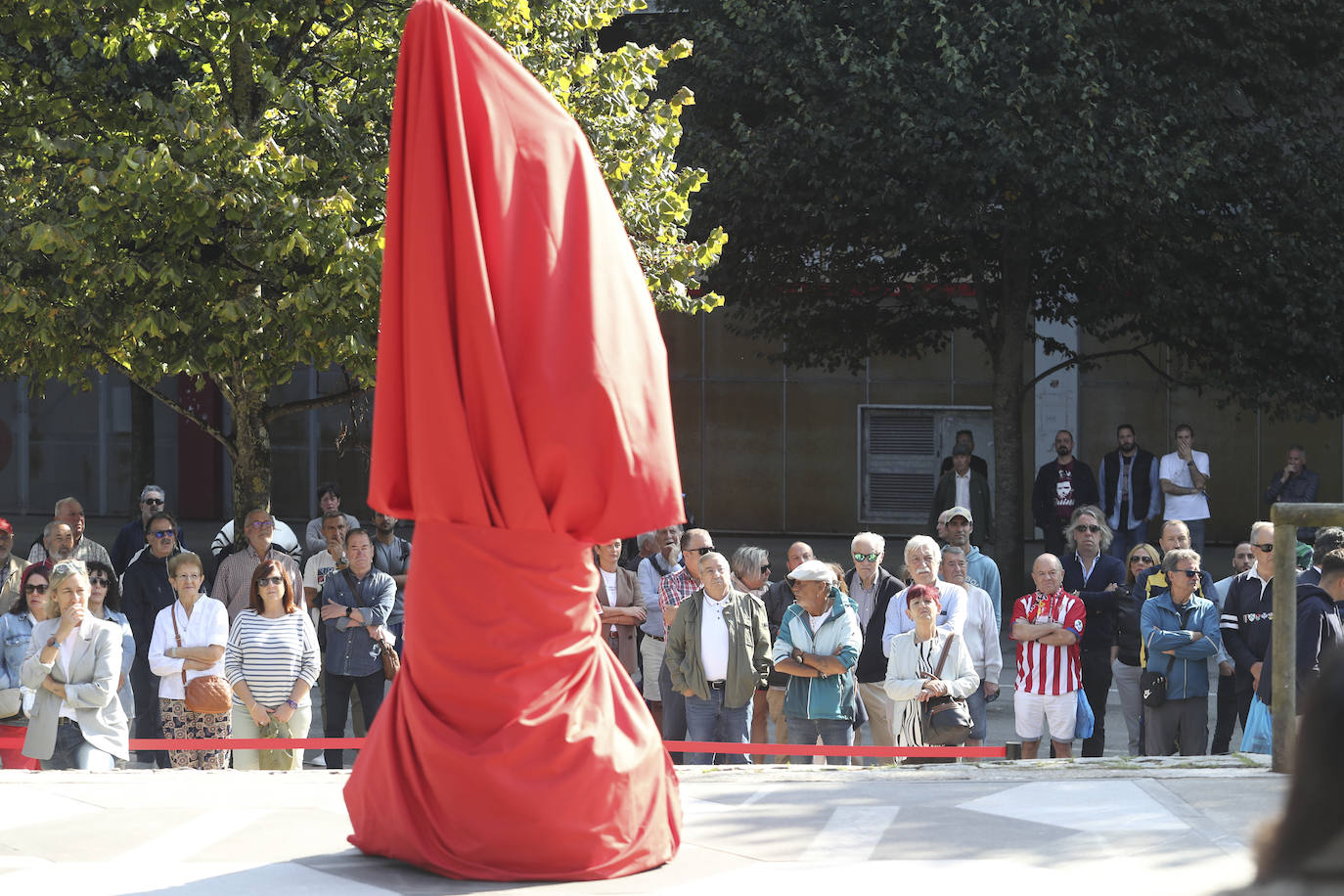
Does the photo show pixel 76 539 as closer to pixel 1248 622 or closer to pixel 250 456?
pixel 250 456

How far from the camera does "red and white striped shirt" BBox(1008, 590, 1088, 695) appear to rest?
8680 millimetres

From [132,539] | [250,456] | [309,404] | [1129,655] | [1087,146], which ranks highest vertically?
[1087,146]

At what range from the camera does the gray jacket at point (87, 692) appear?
7477 millimetres

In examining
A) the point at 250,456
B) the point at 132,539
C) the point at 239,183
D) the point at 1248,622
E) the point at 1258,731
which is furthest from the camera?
the point at 250,456

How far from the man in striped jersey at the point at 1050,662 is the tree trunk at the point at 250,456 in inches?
244

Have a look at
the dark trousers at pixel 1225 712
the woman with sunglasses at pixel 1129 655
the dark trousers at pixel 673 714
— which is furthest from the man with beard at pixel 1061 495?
the dark trousers at pixel 673 714

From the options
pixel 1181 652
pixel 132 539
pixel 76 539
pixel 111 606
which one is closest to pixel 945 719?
pixel 1181 652

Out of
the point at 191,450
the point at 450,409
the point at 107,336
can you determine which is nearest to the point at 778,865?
the point at 450,409

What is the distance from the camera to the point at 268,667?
820cm

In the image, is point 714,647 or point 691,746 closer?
point 691,746

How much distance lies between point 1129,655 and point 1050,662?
28.5 inches

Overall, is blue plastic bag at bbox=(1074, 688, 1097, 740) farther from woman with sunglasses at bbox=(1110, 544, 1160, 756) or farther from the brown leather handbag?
the brown leather handbag

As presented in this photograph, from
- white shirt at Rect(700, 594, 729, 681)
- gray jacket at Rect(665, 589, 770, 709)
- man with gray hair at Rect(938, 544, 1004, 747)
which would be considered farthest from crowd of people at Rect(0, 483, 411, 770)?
man with gray hair at Rect(938, 544, 1004, 747)

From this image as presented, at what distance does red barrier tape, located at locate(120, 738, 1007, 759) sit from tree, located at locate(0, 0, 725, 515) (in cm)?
325
